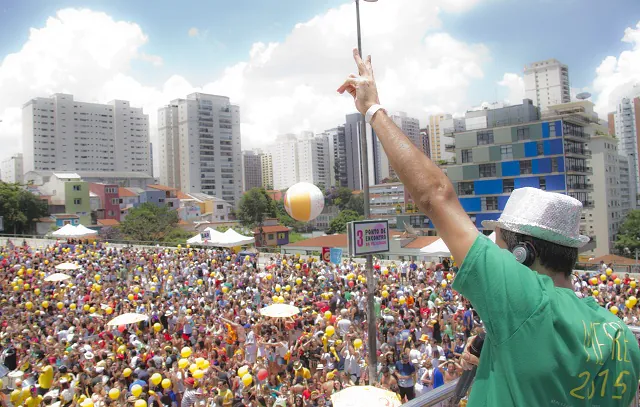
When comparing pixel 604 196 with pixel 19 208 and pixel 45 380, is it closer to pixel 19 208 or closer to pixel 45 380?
pixel 45 380

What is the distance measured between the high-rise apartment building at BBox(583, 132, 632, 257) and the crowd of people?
5778 centimetres

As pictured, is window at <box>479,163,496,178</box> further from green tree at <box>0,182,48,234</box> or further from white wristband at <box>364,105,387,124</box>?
white wristband at <box>364,105,387,124</box>

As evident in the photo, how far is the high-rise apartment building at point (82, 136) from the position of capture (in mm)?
115438

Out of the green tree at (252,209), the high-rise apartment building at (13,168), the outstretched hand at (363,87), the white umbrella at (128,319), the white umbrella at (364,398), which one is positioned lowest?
the white umbrella at (128,319)

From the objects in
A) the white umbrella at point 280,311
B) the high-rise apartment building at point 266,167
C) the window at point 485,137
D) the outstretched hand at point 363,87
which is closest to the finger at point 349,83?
the outstretched hand at point 363,87

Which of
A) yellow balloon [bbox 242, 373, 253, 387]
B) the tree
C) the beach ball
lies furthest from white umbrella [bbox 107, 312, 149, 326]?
the tree

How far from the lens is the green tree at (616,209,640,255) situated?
2368 inches

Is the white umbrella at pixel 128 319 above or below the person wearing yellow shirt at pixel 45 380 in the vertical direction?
above

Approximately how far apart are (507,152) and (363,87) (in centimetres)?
5788

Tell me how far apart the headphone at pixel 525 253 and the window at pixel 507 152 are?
190 ft

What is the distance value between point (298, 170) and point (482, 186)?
107 meters

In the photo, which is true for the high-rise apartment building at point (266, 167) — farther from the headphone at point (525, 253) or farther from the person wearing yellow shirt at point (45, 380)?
the headphone at point (525, 253)

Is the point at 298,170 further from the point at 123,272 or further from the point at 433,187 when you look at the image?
the point at 433,187

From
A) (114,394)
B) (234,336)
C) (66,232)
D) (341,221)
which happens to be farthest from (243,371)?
(341,221)
